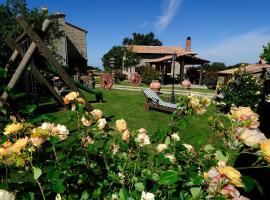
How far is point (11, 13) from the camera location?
20.2 meters

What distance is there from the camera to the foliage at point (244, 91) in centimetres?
996

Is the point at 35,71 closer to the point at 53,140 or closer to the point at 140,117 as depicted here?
the point at 140,117

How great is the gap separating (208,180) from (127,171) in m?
0.58

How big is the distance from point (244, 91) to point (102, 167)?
9.65 m

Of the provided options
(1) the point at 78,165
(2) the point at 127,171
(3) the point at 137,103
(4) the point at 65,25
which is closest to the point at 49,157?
(1) the point at 78,165

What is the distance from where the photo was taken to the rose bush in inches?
46.6

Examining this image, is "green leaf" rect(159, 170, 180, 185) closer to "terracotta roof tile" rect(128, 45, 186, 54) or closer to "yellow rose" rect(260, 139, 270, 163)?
"yellow rose" rect(260, 139, 270, 163)

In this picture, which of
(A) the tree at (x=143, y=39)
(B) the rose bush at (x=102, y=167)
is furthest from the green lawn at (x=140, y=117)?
(A) the tree at (x=143, y=39)

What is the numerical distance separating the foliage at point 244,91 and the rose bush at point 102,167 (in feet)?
30.0

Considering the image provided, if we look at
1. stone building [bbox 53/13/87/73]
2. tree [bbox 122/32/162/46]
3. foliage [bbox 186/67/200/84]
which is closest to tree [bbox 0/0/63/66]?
stone building [bbox 53/13/87/73]

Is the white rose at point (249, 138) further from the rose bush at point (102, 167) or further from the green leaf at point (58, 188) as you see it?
the green leaf at point (58, 188)

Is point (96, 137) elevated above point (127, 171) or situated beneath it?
elevated above

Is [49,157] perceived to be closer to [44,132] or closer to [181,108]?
[44,132]

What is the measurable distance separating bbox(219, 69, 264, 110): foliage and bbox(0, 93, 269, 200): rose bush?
9.14m
